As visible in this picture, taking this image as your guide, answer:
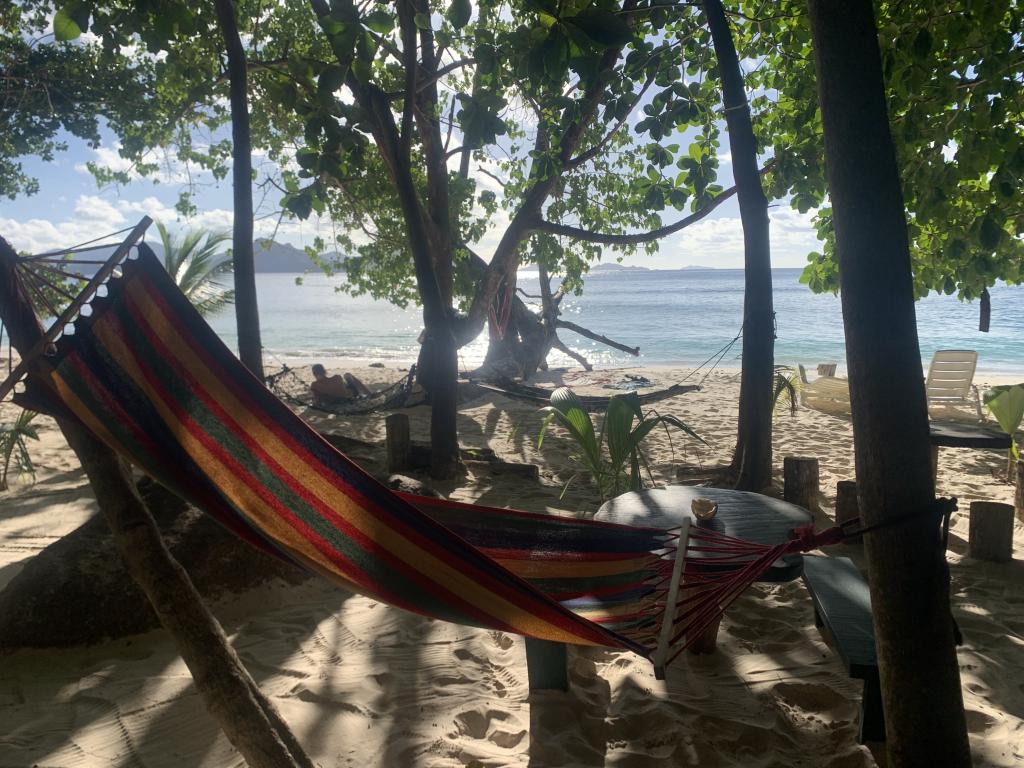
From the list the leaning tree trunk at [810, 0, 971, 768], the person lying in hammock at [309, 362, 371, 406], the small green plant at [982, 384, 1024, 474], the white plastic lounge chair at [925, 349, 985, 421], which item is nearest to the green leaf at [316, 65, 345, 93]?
the leaning tree trunk at [810, 0, 971, 768]

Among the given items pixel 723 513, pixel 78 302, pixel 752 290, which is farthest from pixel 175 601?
A: pixel 752 290

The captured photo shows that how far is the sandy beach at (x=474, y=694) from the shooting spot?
1756 mm

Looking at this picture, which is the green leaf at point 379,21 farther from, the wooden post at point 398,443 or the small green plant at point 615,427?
the wooden post at point 398,443

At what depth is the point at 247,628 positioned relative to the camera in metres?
2.49

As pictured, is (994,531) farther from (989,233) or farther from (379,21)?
(379,21)

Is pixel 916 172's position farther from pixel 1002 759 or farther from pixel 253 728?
pixel 253 728

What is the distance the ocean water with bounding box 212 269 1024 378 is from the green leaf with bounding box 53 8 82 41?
838 centimetres

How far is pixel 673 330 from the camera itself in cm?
2686

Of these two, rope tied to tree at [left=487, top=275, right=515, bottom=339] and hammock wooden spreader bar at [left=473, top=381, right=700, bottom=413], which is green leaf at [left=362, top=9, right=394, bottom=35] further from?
rope tied to tree at [left=487, top=275, right=515, bottom=339]

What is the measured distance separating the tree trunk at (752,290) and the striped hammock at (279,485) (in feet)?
8.14

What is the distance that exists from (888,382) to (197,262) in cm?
790

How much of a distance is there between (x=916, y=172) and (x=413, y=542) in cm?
272

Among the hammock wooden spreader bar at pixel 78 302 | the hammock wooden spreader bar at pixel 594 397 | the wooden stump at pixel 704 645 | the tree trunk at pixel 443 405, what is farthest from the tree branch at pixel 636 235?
the hammock wooden spreader bar at pixel 78 302

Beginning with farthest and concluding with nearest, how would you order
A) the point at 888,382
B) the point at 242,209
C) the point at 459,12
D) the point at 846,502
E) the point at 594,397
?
the point at 594,397 → the point at 242,209 → the point at 846,502 → the point at 459,12 → the point at 888,382
